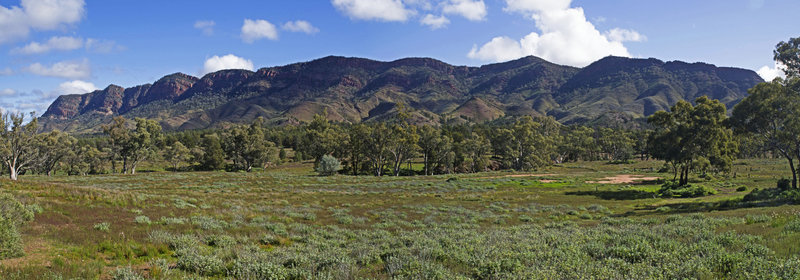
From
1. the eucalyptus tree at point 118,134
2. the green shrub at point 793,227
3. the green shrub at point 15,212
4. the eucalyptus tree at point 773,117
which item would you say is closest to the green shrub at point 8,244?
the green shrub at point 15,212

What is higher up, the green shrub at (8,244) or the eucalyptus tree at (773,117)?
the eucalyptus tree at (773,117)

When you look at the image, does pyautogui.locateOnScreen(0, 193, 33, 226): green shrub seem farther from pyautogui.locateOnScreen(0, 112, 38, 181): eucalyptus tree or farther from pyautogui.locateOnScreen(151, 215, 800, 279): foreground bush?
pyautogui.locateOnScreen(0, 112, 38, 181): eucalyptus tree

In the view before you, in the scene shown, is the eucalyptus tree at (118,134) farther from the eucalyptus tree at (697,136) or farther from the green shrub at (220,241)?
the eucalyptus tree at (697,136)

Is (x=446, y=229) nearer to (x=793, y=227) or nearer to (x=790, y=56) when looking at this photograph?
(x=793, y=227)

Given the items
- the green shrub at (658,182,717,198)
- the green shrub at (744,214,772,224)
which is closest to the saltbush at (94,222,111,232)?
the green shrub at (744,214,772,224)

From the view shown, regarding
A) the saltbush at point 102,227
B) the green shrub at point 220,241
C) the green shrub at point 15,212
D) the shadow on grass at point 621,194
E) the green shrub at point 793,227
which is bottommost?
the shadow on grass at point 621,194

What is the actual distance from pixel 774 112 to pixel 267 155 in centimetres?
9238

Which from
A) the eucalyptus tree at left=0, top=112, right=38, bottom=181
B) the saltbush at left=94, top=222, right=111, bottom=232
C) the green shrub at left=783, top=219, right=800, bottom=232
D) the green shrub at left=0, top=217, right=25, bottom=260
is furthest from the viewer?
the eucalyptus tree at left=0, top=112, right=38, bottom=181

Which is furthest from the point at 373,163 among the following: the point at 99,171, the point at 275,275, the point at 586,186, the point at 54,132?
the point at 99,171

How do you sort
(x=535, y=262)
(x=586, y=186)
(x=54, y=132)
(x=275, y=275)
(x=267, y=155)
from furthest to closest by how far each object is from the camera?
(x=267, y=155) < (x=54, y=132) < (x=586, y=186) < (x=535, y=262) < (x=275, y=275)

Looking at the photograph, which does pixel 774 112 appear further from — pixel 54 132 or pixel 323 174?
pixel 54 132

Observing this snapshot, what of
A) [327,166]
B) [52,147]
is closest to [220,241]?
[327,166]

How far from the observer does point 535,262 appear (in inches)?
292

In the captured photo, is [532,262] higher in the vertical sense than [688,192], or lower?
higher
